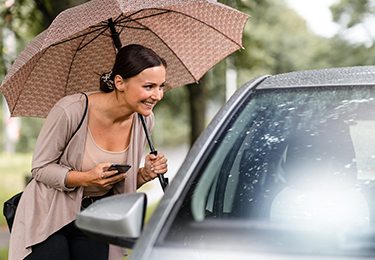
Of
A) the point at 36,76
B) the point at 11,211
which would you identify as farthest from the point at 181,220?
the point at 36,76

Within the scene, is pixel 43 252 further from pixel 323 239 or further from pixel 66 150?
pixel 323 239

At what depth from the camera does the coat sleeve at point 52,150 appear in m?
2.27

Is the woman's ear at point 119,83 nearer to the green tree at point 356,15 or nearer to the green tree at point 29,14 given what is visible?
the green tree at point 29,14

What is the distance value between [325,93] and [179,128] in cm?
3914

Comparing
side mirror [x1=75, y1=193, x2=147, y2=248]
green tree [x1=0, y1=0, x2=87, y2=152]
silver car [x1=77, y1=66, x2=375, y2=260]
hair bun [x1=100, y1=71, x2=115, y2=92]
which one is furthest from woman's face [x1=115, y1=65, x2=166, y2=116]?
green tree [x1=0, y1=0, x2=87, y2=152]

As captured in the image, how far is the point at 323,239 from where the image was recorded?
1.43m

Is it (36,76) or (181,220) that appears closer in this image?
(181,220)

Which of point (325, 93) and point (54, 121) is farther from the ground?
point (325, 93)

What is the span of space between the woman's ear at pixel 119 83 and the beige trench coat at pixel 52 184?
0.59ft

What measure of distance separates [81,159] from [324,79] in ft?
3.95

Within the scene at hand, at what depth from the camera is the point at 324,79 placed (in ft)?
6.77

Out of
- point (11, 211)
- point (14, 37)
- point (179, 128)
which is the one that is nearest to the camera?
point (11, 211)

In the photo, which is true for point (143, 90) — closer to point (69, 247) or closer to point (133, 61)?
point (133, 61)

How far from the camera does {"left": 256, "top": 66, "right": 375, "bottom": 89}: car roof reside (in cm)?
199
